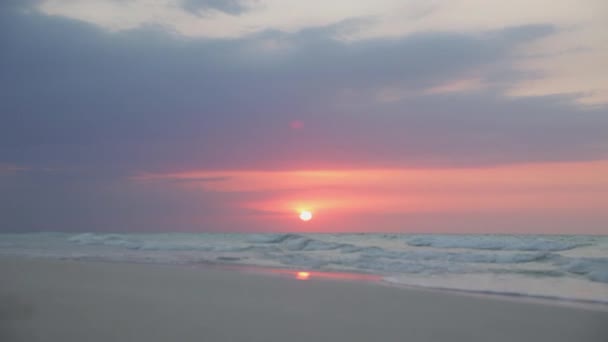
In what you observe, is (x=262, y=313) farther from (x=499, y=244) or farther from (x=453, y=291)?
Result: (x=499, y=244)

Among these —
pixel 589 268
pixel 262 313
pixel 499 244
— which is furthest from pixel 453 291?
pixel 499 244

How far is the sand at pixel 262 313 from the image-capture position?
21.5 ft

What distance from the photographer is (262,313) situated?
25.9ft

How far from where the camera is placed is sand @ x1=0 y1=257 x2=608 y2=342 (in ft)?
21.5

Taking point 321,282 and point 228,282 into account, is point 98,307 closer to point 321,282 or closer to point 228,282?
point 228,282

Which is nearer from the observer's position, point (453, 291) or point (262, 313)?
point (262, 313)

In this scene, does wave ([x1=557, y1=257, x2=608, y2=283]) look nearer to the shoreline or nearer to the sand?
the shoreline

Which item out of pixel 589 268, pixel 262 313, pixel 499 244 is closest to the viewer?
pixel 262 313

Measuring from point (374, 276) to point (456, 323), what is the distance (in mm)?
6181

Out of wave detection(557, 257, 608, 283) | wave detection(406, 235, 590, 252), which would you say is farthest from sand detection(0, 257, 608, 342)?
wave detection(406, 235, 590, 252)

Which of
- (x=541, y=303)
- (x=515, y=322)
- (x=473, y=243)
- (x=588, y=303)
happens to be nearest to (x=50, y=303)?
(x=515, y=322)

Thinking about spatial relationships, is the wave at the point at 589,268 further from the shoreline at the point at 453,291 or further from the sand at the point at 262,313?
the sand at the point at 262,313

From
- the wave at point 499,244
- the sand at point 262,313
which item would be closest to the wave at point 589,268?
the sand at point 262,313

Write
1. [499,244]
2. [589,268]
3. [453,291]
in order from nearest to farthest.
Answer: [453,291] → [589,268] → [499,244]
